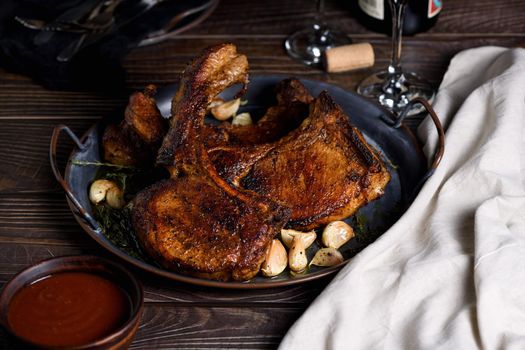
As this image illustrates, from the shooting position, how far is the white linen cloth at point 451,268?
1.57 meters

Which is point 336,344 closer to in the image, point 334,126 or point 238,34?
point 334,126

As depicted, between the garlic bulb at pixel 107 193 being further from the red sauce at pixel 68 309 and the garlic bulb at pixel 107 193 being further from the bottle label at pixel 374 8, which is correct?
→ the bottle label at pixel 374 8

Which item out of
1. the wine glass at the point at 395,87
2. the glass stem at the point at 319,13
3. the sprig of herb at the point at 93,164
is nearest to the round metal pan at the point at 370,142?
the sprig of herb at the point at 93,164

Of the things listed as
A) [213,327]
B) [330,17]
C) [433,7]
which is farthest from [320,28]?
[213,327]

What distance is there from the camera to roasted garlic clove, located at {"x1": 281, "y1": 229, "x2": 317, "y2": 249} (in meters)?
1.79

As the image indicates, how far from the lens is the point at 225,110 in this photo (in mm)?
2232

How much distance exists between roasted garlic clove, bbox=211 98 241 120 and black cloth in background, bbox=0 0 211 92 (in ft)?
1.40

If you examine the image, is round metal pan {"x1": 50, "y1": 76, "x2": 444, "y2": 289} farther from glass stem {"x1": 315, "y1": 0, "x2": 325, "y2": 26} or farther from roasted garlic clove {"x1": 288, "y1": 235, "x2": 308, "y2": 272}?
glass stem {"x1": 315, "y1": 0, "x2": 325, "y2": 26}

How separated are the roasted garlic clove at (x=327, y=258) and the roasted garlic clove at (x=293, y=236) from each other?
0.13 ft

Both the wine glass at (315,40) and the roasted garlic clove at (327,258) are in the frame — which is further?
the wine glass at (315,40)

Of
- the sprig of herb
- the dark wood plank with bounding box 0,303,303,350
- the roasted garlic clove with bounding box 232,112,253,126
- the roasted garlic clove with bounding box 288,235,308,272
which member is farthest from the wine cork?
the dark wood plank with bounding box 0,303,303,350

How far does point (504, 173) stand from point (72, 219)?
1091mm

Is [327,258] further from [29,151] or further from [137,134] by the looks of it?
[29,151]

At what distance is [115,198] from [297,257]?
49 cm
